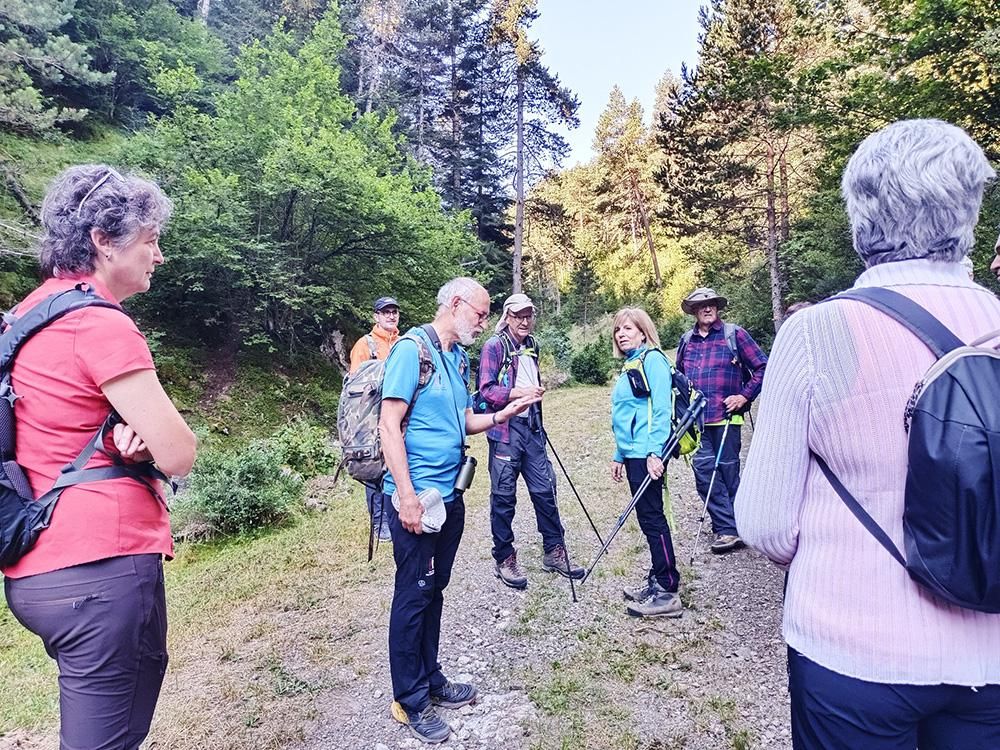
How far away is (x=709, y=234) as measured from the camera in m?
21.6

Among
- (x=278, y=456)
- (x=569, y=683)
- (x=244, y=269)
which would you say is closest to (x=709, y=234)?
(x=244, y=269)

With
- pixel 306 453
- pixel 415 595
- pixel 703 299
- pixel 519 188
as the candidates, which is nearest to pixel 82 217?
pixel 415 595

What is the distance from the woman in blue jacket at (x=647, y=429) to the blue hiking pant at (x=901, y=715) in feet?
8.13

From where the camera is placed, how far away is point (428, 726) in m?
2.75

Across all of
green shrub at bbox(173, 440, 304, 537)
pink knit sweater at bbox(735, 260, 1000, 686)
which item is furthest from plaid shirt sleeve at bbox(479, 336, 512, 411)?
green shrub at bbox(173, 440, 304, 537)

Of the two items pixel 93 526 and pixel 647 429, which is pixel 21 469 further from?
pixel 647 429

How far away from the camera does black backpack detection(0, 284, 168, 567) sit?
1.44 meters

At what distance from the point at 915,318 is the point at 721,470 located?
4.31 metres

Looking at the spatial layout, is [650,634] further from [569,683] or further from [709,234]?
[709,234]

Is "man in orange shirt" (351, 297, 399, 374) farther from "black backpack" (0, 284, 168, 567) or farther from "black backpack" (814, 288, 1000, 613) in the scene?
"black backpack" (814, 288, 1000, 613)

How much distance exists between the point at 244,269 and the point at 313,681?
10087mm

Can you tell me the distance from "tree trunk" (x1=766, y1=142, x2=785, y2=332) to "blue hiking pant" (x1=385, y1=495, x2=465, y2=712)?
55.7 feet

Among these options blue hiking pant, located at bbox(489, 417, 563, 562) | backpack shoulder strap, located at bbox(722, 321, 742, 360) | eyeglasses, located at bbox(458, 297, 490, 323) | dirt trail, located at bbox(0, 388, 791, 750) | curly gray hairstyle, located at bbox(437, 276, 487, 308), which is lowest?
dirt trail, located at bbox(0, 388, 791, 750)

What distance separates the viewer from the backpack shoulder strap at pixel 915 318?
103 centimetres
